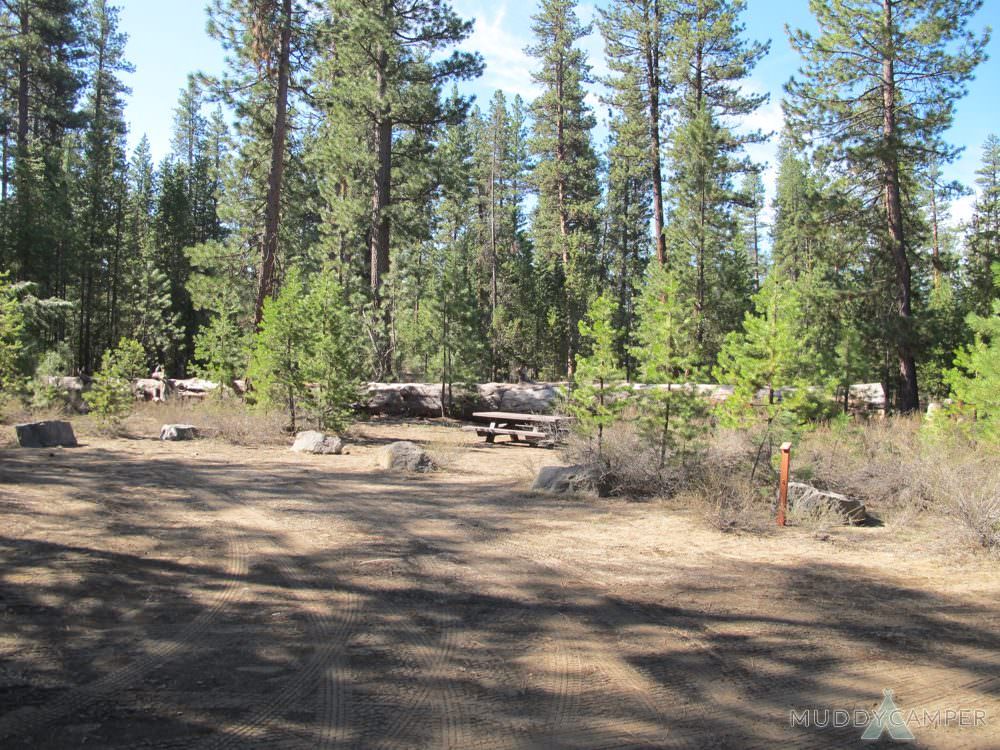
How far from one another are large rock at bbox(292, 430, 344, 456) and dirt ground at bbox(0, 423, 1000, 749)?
4687mm

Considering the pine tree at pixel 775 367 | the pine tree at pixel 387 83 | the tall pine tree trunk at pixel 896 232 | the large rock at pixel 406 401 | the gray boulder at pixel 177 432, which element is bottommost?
the gray boulder at pixel 177 432

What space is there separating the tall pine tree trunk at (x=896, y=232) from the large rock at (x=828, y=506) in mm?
10519

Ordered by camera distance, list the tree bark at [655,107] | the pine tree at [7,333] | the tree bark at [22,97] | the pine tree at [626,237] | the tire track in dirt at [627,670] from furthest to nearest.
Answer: the pine tree at [626,237] → the tree bark at [22,97] → the tree bark at [655,107] → the pine tree at [7,333] → the tire track in dirt at [627,670]

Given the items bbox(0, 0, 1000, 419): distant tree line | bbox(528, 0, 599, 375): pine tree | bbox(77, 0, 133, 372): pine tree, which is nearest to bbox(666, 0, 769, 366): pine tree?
bbox(0, 0, 1000, 419): distant tree line

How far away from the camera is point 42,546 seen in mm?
5906

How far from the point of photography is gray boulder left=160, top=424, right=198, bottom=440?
44.9ft

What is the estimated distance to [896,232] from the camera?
58.2ft

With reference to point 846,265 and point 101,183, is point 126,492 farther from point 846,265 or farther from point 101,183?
point 101,183

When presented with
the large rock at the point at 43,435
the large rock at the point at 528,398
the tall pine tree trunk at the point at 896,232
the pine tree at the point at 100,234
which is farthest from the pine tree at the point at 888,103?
the pine tree at the point at 100,234

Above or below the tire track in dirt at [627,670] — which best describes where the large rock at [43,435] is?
above

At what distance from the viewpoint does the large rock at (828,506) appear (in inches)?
322

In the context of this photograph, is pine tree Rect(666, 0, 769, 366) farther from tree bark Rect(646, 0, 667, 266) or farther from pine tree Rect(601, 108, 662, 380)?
pine tree Rect(601, 108, 662, 380)

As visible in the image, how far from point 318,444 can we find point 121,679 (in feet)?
31.9

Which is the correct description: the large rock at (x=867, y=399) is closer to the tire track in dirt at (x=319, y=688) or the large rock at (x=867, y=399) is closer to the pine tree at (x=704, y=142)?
the pine tree at (x=704, y=142)
